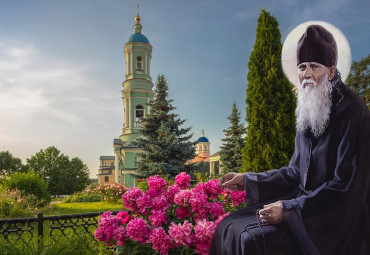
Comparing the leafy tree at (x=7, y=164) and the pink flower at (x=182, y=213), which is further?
the leafy tree at (x=7, y=164)

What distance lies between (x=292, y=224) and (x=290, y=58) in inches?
44.7

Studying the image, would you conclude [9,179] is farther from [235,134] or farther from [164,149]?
[235,134]

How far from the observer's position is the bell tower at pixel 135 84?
90.3ft

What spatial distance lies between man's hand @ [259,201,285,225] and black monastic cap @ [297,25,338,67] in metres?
0.95

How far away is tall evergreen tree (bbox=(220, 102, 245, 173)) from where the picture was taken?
59.0ft

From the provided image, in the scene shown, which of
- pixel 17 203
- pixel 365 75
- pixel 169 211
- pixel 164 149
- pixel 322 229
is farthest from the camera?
pixel 365 75

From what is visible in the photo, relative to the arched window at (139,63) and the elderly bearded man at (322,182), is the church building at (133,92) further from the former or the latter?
the elderly bearded man at (322,182)

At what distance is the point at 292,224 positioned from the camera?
152 centimetres

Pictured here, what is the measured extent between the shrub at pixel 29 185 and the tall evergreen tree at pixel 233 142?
10.8m

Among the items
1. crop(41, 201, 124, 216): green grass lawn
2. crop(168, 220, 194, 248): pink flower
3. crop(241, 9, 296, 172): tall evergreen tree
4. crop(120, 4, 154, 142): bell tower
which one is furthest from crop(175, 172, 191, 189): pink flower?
crop(120, 4, 154, 142): bell tower

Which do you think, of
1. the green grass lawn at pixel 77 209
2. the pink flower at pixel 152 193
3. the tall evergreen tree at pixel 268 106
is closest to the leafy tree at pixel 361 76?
the tall evergreen tree at pixel 268 106

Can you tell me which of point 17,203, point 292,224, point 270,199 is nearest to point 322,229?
point 292,224

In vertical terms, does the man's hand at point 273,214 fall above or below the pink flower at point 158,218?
above

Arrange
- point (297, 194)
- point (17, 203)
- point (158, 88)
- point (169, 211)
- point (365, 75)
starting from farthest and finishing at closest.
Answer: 1. point (365, 75)
2. point (158, 88)
3. point (17, 203)
4. point (169, 211)
5. point (297, 194)
